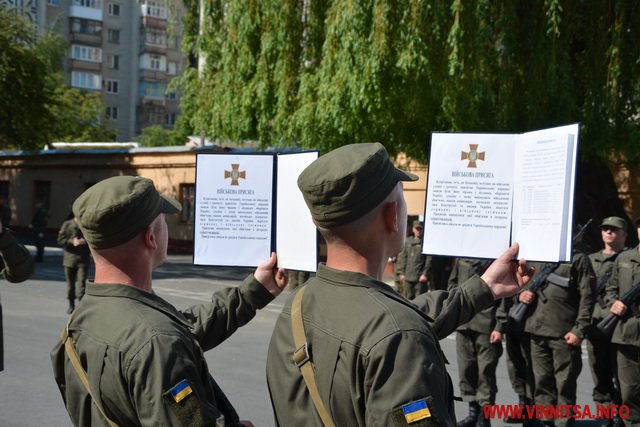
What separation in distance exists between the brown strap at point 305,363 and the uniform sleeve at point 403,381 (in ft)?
0.70

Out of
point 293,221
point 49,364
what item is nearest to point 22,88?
point 49,364

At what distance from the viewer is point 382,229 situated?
2.65 metres

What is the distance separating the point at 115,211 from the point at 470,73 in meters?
11.7

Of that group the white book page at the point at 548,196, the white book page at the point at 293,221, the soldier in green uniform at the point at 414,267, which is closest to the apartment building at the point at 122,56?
the soldier in green uniform at the point at 414,267

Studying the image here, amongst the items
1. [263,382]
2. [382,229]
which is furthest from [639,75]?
[382,229]

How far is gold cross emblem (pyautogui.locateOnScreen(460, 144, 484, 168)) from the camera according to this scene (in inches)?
144

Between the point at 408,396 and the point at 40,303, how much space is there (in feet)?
47.4

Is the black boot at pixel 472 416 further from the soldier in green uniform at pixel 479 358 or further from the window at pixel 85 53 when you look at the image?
the window at pixel 85 53

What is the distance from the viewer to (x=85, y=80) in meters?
76.1

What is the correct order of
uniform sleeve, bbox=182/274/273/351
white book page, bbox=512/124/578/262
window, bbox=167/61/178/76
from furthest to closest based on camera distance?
window, bbox=167/61/178/76
uniform sleeve, bbox=182/274/273/351
white book page, bbox=512/124/578/262

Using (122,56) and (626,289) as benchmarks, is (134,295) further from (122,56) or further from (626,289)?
(122,56)

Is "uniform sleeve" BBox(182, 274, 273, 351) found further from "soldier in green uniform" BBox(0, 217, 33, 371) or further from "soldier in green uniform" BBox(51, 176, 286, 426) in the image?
"soldier in green uniform" BBox(0, 217, 33, 371)

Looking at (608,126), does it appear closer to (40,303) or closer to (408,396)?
(40,303)

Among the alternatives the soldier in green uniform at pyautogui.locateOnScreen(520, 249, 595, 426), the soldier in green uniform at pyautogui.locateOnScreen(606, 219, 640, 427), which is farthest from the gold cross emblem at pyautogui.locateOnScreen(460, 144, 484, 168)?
the soldier in green uniform at pyautogui.locateOnScreen(606, 219, 640, 427)
